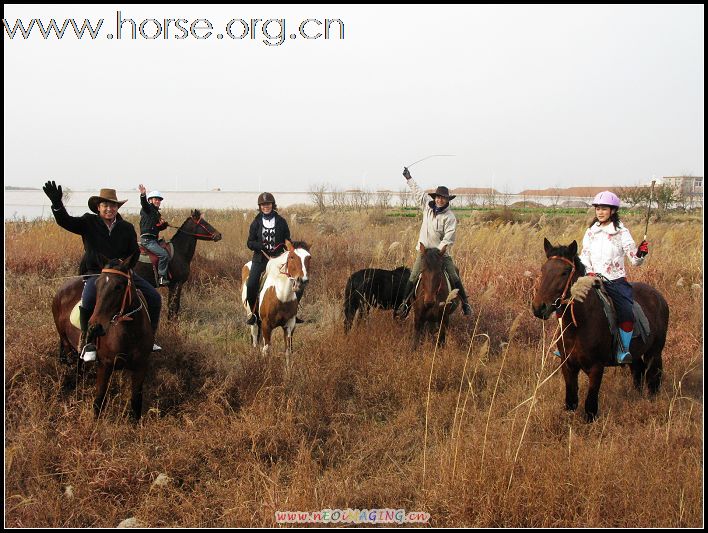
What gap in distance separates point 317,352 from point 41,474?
342 cm

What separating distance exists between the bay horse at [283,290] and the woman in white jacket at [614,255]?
3.61 m

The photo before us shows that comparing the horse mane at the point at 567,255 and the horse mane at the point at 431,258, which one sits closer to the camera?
the horse mane at the point at 567,255

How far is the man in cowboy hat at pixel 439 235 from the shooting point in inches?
308

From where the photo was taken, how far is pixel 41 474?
433 cm

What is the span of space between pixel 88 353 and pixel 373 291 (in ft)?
15.2

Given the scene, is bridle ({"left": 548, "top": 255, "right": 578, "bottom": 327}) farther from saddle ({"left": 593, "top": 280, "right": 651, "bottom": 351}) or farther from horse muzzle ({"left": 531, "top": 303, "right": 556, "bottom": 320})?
saddle ({"left": 593, "top": 280, "right": 651, "bottom": 351})

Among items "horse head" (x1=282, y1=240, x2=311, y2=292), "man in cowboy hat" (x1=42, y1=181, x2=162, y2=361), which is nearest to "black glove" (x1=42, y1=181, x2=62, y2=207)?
"man in cowboy hat" (x1=42, y1=181, x2=162, y2=361)

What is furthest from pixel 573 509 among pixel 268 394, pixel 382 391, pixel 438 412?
pixel 268 394

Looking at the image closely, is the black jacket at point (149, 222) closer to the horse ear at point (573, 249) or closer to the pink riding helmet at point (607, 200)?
the horse ear at point (573, 249)

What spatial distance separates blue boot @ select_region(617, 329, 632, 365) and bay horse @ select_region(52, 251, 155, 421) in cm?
502

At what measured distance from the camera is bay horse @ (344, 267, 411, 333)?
837cm

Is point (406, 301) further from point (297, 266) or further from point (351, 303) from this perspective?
point (297, 266)

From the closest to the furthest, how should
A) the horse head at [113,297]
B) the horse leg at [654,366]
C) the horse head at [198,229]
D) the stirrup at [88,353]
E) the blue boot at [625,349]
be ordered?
the horse head at [113,297]
the stirrup at [88,353]
the blue boot at [625,349]
the horse leg at [654,366]
the horse head at [198,229]

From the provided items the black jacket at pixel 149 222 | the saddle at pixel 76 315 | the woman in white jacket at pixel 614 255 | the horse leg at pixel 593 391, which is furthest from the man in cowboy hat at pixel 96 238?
the woman in white jacket at pixel 614 255
